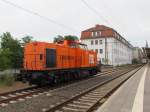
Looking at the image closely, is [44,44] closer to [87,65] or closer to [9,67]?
[9,67]

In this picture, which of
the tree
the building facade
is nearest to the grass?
the tree

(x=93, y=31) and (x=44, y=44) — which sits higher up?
(x=93, y=31)

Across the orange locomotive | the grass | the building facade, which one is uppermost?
the building facade

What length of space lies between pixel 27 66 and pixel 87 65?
913 centimetres

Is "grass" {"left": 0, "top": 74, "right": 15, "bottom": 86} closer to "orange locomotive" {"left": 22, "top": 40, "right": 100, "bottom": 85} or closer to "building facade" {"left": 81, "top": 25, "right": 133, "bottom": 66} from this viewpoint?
"orange locomotive" {"left": 22, "top": 40, "right": 100, "bottom": 85}

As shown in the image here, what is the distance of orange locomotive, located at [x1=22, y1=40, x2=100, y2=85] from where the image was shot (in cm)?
1897

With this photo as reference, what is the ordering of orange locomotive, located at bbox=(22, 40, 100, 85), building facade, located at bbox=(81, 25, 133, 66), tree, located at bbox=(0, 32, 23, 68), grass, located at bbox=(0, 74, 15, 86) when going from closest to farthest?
orange locomotive, located at bbox=(22, 40, 100, 85) < grass, located at bbox=(0, 74, 15, 86) < tree, located at bbox=(0, 32, 23, 68) < building facade, located at bbox=(81, 25, 133, 66)

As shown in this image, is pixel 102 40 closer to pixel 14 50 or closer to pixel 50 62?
pixel 14 50

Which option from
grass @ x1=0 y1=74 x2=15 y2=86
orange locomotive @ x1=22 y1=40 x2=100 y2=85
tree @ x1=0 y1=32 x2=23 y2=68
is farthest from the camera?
tree @ x1=0 y1=32 x2=23 y2=68

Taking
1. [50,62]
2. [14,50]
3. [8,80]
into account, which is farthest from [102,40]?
[8,80]

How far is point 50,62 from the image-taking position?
19969 millimetres

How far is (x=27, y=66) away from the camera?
64.4ft

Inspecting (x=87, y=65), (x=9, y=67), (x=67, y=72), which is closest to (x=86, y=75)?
(x=87, y=65)

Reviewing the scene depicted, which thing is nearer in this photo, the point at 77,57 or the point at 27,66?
the point at 27,66
